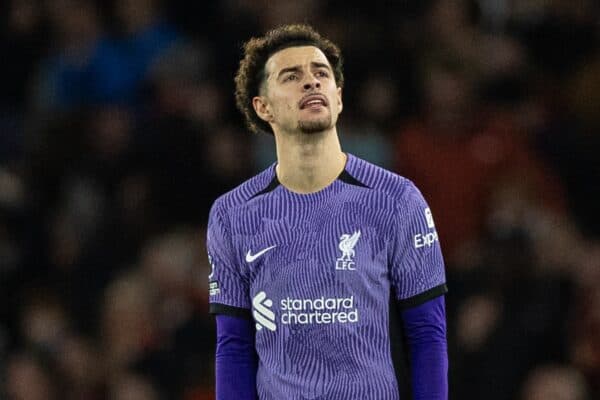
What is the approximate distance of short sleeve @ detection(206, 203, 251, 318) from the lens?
15.5ft

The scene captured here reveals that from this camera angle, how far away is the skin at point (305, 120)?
185 inches

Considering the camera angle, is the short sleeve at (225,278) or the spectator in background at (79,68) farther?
the spectator in background at (79,68)

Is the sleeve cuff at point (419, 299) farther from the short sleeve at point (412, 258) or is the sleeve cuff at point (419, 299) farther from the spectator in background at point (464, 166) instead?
the spectator in background at point (464, 166)

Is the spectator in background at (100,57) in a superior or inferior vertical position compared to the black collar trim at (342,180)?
superior

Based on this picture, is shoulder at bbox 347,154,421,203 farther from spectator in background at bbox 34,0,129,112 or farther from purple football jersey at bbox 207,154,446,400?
spectator in background at bbox 34,0,129,112

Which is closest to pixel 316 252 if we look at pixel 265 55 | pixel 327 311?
pixel 327 311

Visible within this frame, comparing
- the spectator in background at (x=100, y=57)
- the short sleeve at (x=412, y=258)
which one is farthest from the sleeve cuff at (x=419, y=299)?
the spectator in background at (x=100, y=57)

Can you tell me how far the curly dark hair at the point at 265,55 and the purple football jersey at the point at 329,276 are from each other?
39 centimetres

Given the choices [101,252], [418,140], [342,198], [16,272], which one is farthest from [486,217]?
[342,198]

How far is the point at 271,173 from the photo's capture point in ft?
15.9

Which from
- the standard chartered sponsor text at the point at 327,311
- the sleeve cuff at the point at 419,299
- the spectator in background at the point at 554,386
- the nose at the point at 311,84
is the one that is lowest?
the standard chartered sponsor text at the point at 327,311

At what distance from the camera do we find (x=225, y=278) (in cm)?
474

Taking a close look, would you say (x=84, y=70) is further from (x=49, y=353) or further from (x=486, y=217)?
(x=486, y=217)

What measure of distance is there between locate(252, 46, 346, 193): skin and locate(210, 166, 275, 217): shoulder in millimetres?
53
